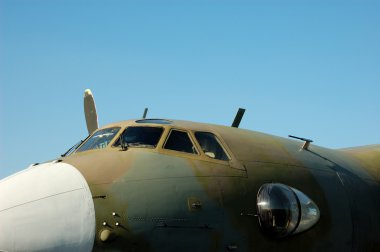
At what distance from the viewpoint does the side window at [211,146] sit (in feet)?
30.7

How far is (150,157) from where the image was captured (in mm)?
8672

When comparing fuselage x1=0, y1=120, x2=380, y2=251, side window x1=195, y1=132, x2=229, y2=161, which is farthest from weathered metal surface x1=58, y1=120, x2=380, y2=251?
side window x1=195, y1=132, x2=229, y2=161

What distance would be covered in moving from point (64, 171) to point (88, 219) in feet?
3.27

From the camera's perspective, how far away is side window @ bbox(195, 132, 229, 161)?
30.7 feet

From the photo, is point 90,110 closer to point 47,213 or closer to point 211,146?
point 211,146

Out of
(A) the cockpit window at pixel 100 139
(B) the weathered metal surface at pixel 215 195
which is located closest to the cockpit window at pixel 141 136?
(B) the weathered metal surface at pixel 215 195

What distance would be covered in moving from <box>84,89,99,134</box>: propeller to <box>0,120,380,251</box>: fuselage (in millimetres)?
6697

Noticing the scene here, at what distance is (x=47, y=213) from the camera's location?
722 cm

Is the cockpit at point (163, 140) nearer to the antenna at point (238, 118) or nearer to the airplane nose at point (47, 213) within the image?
the airplane nose at point (47, 213)

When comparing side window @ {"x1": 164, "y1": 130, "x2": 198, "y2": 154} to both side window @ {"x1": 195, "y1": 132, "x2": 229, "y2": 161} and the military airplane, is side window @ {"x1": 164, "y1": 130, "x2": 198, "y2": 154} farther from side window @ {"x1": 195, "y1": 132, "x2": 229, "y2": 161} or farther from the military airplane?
side window @ {"x1": 195, "y1": 132, "x2": 229, "y2": 161}

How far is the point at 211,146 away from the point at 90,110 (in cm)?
804

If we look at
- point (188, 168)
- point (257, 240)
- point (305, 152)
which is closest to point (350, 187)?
point (305, 152)

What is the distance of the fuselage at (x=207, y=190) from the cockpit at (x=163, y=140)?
20 millimetres

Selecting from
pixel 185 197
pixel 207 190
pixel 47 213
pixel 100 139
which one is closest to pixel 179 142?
pixel 207 190
